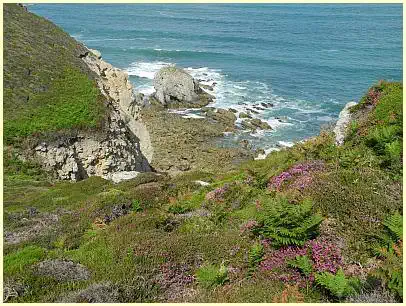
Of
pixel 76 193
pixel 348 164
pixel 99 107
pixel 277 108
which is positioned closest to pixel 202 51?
pixel 277 108

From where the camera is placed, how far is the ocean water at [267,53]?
63.5 meters

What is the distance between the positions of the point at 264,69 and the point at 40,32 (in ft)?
166

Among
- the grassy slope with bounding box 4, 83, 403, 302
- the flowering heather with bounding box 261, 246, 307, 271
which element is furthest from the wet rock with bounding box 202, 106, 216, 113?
the flowering heather with bounding box 261, 246, 307, 271

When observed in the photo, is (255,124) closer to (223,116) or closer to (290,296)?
(223,116)

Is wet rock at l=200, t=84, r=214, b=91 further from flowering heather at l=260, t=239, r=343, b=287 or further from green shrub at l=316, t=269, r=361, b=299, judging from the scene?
green shrub at l=316, t=269, r=361, b=299

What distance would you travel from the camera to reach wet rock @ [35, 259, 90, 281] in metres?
9.12

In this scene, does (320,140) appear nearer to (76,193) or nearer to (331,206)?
(331,206)

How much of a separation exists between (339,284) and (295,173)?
21.9 ft

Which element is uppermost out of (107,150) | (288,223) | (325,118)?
(288,223)

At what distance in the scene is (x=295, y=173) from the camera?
551 inches

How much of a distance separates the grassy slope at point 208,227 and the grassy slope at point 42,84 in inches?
404

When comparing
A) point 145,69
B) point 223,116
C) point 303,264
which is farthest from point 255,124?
point 303,264

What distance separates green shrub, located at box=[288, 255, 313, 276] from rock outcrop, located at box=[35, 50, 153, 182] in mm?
18985

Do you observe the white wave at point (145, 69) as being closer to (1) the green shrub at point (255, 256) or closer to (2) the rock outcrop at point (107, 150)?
(2) the rock outcrop at point (107, 150)
